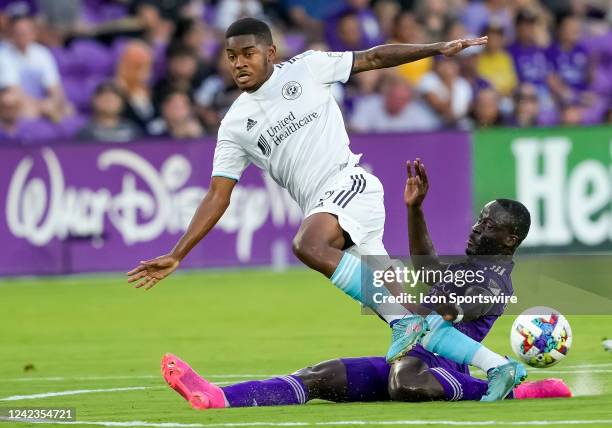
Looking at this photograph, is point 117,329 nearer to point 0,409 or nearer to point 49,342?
point 49,342

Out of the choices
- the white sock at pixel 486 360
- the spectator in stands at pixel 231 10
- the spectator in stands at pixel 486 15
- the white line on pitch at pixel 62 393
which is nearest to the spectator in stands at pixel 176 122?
the spectator in stands at pixel 231 10

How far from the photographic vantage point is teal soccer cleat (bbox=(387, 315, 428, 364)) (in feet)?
→ 26.7

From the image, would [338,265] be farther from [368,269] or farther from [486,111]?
[486,111]

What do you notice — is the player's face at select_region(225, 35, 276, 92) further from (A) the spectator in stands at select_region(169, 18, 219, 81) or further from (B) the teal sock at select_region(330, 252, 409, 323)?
(A) the spectator in stands at select_region(169, 18, 219, 81)

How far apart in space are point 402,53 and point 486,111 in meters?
10.9

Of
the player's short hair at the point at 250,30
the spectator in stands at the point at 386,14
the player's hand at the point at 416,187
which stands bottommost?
the player's hand at the point at 416,187

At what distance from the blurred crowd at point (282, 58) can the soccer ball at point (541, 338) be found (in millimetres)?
9943

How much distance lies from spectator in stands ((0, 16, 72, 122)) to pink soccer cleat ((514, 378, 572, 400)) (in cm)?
1166

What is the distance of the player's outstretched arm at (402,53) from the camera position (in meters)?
8.97

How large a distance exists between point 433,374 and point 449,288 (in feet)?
1.65

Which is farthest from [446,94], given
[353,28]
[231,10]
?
[231,10]

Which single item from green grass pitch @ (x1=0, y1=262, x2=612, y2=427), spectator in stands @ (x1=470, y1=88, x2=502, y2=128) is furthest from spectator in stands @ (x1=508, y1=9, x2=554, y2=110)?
green grass pitch @ (x1=0, y1=262, x2=612, y2=427)

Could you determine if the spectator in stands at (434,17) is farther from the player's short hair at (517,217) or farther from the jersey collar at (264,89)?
the player's short hair at (517,217)

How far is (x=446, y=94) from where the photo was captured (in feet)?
67.8
